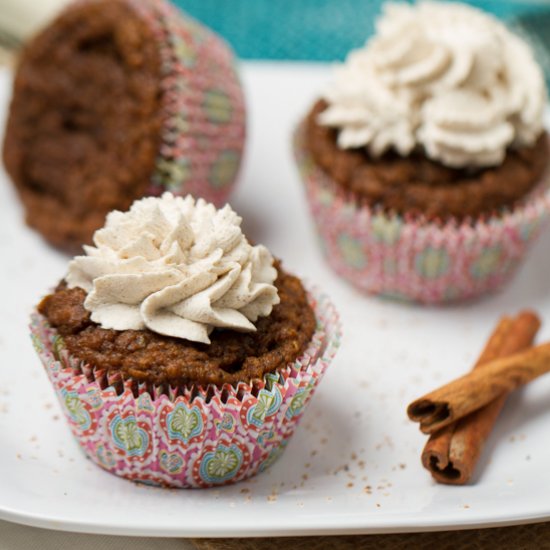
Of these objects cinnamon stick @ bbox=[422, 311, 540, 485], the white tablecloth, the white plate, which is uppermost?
cinnamon stick @ bbox=[422, 311, 540, 485]

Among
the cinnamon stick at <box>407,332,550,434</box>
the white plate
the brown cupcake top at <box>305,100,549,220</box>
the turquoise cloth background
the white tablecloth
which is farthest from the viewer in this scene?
the turquoise cloth background

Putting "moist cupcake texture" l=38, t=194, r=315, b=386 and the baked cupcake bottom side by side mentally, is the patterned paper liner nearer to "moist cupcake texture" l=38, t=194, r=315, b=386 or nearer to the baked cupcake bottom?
"moist cupcake texture" l=38, t=194, r=315, b=386

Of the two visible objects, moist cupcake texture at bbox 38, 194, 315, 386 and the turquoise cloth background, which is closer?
moist cupcake texture at bbox 38, 194, 315, 386

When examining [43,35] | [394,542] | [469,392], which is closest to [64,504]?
[394,542]

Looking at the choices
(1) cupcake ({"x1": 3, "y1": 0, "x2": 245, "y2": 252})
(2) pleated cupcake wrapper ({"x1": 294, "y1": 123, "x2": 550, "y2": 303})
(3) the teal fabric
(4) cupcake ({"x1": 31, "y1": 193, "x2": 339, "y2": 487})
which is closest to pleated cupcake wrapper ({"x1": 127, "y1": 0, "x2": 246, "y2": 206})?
(1) cupcake ({"x1": 3, "y1": 0, "x2": 245, "y2": 252})

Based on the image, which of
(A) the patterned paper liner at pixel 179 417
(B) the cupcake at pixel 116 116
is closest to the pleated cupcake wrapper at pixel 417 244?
(B) the cupcake at pixel 116 116

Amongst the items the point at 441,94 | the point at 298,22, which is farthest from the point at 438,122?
the point at 298,22
